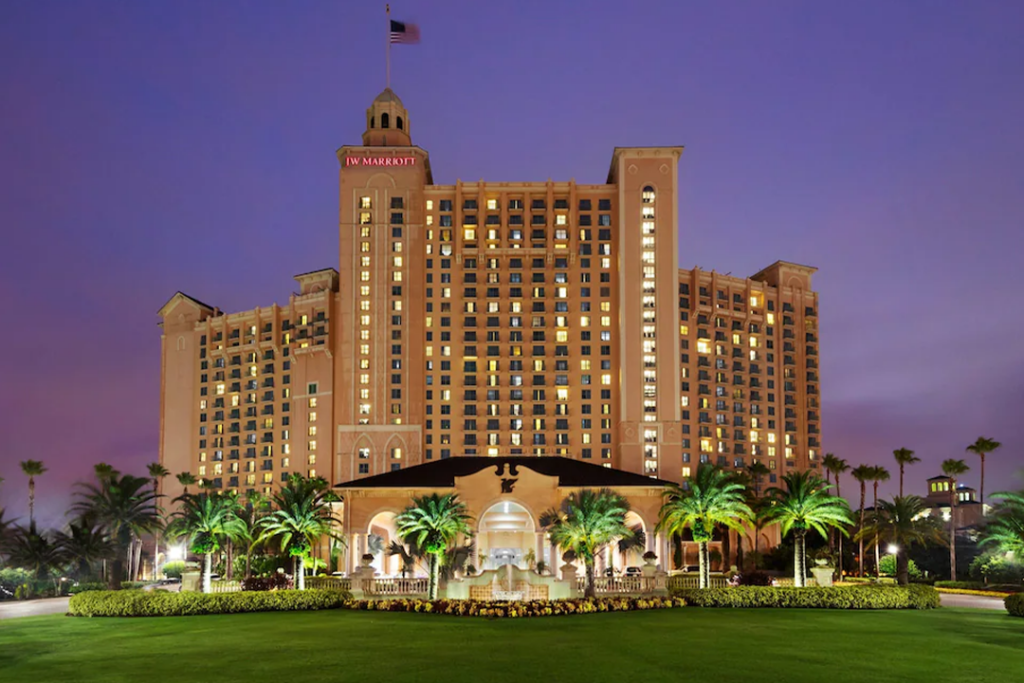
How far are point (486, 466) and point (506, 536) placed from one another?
297 inches

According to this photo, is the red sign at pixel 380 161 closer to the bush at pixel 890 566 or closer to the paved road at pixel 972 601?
the bush at pixel 890 566

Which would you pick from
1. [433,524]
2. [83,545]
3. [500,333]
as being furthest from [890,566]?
[83,545]

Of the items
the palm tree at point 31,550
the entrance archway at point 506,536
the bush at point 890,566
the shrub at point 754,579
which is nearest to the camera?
the shrub at point 754,579

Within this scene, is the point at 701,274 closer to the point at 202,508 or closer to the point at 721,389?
the point at 721,389

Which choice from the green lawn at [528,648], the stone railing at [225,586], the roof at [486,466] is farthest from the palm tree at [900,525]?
the stone railing at [225,586]

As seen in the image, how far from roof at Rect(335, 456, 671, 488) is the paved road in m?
22.2

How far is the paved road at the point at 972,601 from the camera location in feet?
194

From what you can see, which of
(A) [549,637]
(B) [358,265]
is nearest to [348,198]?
(B) [358,265]

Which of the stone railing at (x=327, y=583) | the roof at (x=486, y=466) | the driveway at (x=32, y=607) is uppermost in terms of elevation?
the roof at (x=486, y=466)

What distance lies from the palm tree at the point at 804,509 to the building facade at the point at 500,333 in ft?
240

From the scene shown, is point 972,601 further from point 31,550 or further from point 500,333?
point 500,333

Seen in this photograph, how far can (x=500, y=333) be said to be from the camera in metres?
149

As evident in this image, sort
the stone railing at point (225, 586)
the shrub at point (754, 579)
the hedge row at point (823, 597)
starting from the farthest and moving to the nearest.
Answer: the stone railing at point (225, 586) < the shrub at point (754, 579) < the hedge row at point (823, 597)

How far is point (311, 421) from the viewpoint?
156 m
